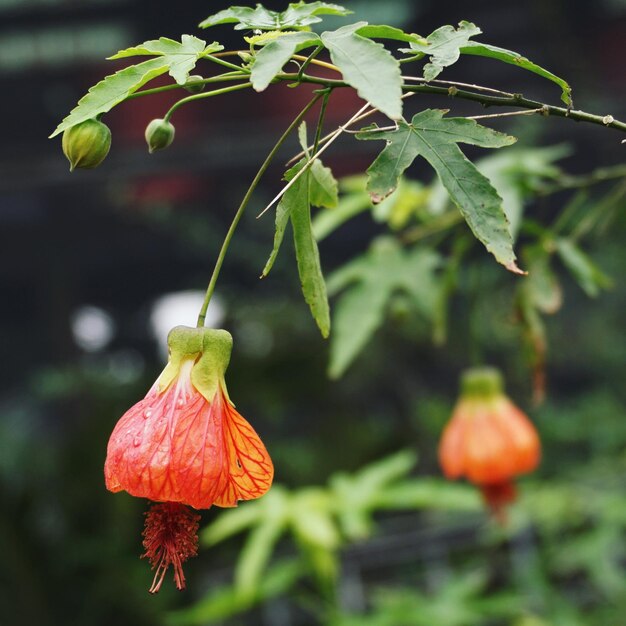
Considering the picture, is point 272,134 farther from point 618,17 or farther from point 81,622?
point 81,622

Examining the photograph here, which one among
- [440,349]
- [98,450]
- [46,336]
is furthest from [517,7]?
[46,336]

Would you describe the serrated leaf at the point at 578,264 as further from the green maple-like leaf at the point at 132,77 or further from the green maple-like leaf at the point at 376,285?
the green maple-like leaf at the point at 132,77

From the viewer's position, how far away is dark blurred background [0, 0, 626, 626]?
281cm

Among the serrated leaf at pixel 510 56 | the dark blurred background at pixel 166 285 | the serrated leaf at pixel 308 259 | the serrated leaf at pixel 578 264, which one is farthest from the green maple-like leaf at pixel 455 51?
the dark blurred background at pixel 166 285

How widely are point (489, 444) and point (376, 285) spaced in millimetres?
266

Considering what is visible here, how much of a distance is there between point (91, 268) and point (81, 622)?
5.93 feet

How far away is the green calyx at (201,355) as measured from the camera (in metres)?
0.63

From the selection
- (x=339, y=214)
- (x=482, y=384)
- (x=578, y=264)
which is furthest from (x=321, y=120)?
(x=482, y=384)

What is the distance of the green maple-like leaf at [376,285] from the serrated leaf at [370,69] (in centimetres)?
68

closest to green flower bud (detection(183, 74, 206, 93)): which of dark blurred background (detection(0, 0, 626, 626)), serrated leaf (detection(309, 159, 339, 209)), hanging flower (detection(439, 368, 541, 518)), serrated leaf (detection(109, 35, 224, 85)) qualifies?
serrated leaf (detection(109, 35, 224, 85))

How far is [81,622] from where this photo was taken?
8.97ft

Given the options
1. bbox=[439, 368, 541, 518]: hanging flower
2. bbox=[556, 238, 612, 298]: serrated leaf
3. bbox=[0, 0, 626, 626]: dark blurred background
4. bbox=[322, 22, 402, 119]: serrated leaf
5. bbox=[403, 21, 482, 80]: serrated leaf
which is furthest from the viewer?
bbox=[0, 0, 626, 626]: dark blurred background

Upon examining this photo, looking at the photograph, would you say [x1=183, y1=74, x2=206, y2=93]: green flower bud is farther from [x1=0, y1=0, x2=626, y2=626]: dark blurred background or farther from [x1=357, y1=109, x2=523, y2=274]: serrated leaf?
[x1=0, y1=0, x2=626, y2=626]: dark blurred background

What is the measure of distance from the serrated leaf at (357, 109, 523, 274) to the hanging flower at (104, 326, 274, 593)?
170mm
